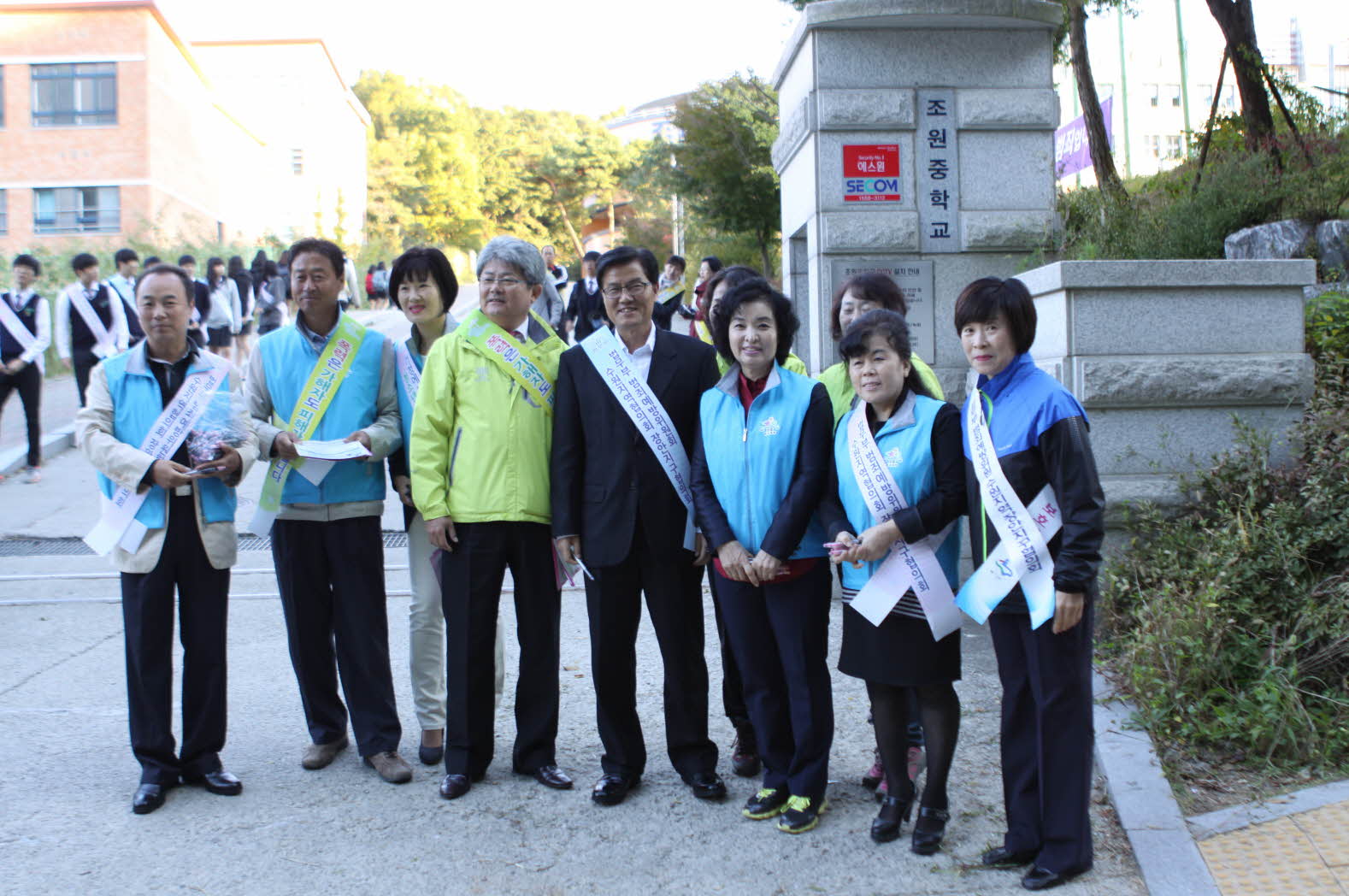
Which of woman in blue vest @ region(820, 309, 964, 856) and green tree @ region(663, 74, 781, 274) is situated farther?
green tree @ region(663, 74, 781, 274)

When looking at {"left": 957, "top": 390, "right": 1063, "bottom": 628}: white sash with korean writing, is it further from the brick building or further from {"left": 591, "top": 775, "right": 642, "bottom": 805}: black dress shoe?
the brick building

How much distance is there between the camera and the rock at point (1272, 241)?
8422mm

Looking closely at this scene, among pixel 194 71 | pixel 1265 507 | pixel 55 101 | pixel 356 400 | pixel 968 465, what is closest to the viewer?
pixel 968 465

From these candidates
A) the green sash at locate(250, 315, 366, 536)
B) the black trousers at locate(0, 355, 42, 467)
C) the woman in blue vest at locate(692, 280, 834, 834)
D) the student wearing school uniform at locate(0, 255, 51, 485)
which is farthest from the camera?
the black trousers at locate(0, 355, 42, 467)

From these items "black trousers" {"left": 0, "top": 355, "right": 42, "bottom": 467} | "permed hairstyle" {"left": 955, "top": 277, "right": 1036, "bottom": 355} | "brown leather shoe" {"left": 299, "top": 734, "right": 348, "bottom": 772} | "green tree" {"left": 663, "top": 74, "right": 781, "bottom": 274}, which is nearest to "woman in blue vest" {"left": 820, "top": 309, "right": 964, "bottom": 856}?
"permed hairstyle" {"left": 955, "top": 277, "right": 1036, "bottom": 355}

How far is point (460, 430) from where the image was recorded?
4.58 meters

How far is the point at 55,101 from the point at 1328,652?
134 ft

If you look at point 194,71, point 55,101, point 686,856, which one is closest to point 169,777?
point 686,856

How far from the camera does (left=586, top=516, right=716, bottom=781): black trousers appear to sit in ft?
14.7

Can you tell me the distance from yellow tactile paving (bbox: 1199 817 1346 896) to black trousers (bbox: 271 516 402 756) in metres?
3.12

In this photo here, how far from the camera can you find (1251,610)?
4770mm

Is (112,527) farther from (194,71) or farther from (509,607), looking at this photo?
(194,71)

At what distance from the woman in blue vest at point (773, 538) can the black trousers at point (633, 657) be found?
0.27 metres

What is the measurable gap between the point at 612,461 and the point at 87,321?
8.59 meters
